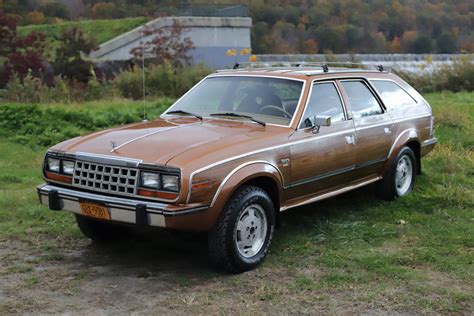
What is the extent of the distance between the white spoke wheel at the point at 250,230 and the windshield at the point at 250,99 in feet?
3.35

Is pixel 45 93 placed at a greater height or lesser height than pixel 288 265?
greater

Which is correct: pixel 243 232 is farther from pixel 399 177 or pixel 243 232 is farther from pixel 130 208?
pixel 399 177

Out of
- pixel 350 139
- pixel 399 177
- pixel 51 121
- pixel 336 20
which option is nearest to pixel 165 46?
pixel 51 121

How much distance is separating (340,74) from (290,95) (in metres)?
0.88

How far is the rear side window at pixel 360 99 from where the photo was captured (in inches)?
263

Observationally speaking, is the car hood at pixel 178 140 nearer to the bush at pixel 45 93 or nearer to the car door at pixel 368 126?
the car door at pixel 368 126

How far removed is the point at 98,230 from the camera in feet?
19.3

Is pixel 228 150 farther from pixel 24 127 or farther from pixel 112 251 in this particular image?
pixel 24 127

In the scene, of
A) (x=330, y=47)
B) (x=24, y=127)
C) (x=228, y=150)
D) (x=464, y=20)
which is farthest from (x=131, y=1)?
(x=228, y=150)

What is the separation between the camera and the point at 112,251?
5.78 meters

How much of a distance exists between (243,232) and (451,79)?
1568cm

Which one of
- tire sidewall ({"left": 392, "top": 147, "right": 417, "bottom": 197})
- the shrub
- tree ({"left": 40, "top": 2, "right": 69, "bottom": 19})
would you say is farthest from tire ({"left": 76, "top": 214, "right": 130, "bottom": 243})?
tree ({"left": 40, "top": 2, "right": 69, "bottom": 19})

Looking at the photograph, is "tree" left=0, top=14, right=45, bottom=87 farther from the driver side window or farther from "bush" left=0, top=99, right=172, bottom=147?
the driver side window

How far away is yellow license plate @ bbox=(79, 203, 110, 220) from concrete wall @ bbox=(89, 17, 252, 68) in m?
27.7
